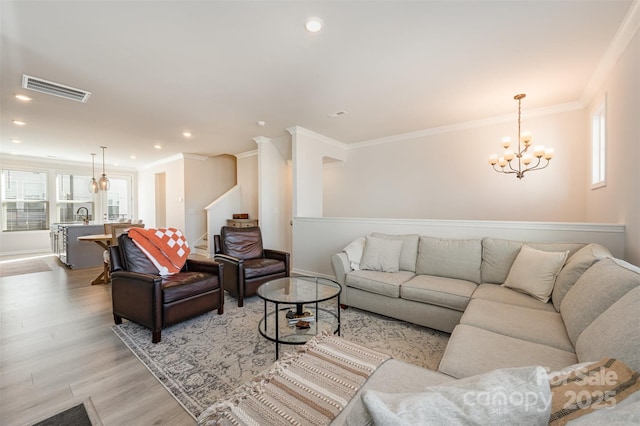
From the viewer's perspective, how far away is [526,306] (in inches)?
79.0

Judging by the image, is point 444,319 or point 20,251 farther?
point 20,251

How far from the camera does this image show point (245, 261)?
3.59 metres

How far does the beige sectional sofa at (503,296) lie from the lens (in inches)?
48.9

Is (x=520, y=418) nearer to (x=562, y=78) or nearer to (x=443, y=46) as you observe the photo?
(x=443, y=46)

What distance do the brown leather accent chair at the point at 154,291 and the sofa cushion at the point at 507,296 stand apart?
2.58 metres

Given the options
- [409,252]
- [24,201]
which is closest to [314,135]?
[409,252]

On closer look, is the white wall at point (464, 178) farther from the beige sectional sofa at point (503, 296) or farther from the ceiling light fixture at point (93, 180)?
the ceiling light fixture at point (93, 180)

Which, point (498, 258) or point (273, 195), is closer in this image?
point (498, 258)

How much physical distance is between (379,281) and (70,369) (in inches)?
104

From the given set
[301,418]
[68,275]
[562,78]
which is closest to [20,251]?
[68,275]

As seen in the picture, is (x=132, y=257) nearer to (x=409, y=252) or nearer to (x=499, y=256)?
(x=409, y=252)

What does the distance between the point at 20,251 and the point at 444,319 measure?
9837mm

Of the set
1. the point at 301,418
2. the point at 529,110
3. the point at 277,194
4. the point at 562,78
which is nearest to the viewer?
the point at 301,418

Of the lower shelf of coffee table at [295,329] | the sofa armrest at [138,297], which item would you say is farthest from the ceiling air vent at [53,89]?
the lower shelf of coffee table at [295,329]
